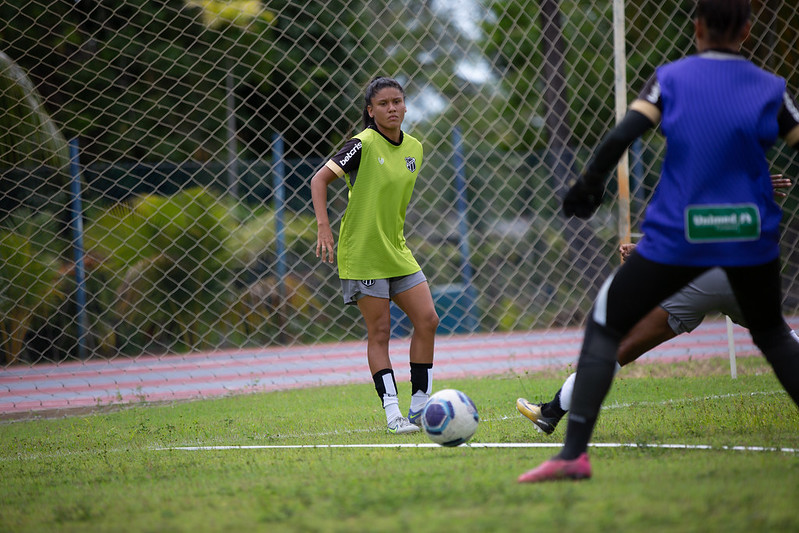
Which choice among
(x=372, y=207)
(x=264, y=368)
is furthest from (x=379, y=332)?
(x=264, y=368)

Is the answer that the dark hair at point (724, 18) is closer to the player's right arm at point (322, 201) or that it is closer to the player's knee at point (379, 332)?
the player's right arm at point (322, 201)

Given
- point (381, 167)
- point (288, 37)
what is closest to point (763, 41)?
point (288, 37)

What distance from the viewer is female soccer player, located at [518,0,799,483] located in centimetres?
290

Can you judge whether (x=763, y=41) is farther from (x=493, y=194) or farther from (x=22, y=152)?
(x=22, y=152)

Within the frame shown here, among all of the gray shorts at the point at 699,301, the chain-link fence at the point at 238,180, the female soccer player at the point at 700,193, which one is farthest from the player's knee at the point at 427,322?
the chain-link fence at the point at 238,180

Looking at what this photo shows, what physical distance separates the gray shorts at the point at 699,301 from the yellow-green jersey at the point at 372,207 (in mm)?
1513

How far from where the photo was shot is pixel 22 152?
744 cm

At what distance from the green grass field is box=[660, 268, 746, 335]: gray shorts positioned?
519mm

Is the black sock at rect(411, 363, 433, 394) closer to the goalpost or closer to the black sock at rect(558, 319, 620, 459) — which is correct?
the black sock at rect(558, 319, 620, 459)

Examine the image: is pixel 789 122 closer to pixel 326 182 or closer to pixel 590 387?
pixel 590 387

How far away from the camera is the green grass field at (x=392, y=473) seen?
2.56m

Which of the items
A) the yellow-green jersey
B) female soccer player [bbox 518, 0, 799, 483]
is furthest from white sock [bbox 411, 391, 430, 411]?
female soccer player [bbox 518, 0, 799, 483]

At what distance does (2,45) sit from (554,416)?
5727 millimetres

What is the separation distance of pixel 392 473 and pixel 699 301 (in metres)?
1.61
